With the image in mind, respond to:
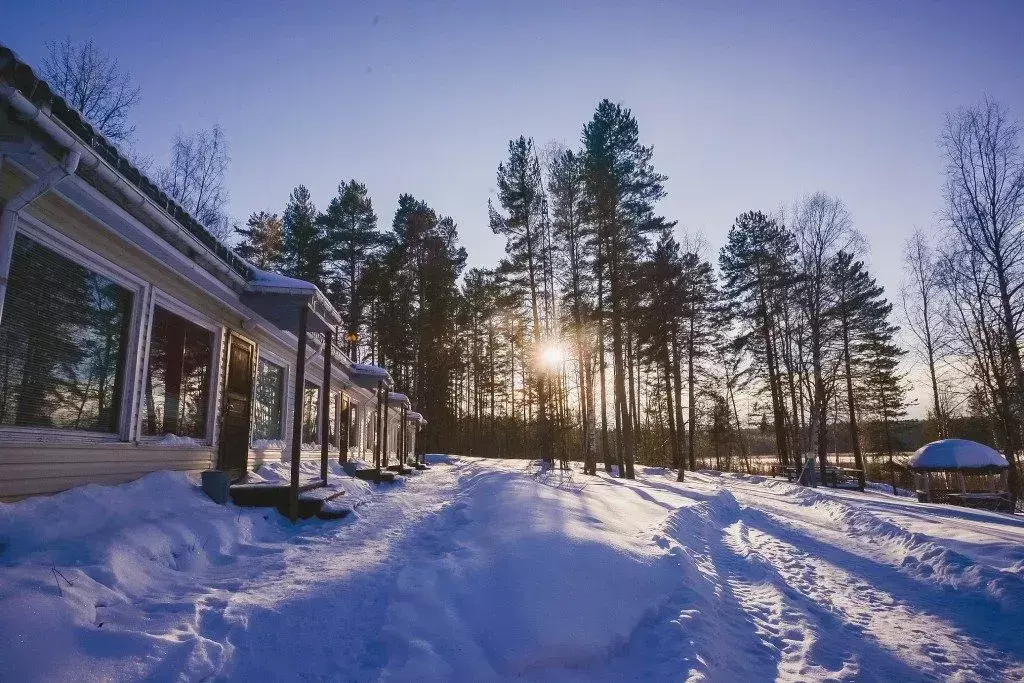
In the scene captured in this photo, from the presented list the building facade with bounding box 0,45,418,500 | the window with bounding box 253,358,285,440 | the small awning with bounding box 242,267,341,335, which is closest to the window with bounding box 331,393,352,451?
the window with bounding box 253,358,285,440

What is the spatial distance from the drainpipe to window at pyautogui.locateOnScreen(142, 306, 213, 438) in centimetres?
215

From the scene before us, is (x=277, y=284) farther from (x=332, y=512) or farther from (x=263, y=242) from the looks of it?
(x=263, y=242)

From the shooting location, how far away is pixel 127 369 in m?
5.66

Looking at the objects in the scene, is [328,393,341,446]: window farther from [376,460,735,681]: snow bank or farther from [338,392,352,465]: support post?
[376,460,735,681]: snow bank

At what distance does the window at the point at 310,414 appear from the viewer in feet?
40.7

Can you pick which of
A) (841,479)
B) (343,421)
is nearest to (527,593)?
(343,421)

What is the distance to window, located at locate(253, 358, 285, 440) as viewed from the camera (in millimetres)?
9695

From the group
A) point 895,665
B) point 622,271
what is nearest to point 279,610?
point 895,665

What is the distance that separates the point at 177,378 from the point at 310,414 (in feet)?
20.3

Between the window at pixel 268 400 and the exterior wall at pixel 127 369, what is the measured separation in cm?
162

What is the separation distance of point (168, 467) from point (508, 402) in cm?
3642

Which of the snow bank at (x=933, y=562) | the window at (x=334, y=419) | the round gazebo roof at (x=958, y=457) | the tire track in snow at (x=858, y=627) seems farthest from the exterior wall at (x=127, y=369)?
the round gazebo roof at (x=958, y=457)

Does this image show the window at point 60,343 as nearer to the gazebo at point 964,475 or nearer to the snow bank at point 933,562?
the snow bank at point 933,562

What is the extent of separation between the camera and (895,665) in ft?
10.8
